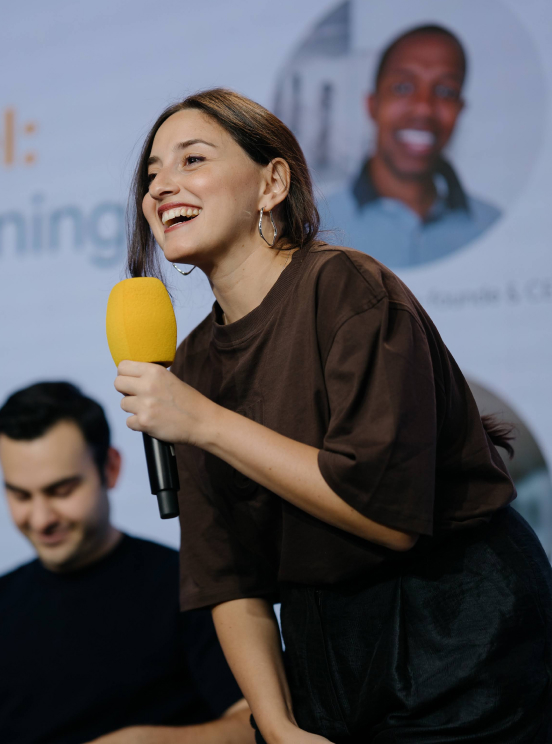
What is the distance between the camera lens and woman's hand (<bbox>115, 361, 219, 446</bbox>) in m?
1.00

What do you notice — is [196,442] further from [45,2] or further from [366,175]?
[45,2]

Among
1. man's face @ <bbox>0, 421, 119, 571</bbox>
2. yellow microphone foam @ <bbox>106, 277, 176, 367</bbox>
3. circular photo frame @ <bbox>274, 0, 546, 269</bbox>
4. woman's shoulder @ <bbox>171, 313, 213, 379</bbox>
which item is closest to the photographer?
yellow microphone foam @ <bbox>106, 277, 176, 367</bbox>

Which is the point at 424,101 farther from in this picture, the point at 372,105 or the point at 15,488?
the point at 15,488

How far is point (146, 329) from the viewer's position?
113 cm

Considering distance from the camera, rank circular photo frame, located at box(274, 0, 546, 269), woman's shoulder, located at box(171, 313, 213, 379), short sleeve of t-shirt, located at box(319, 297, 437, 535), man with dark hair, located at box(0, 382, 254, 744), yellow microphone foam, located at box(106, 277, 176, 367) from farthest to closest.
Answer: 1. circular photo frame, located at box(274, 0, 546, 269)
2. man with dark hair, located at box(0, 382, 254, 744)
3. woman's shoulder, located at box(171, 313, 213, 379)
4. yellow microphone foam, located at box(106, 277, 176, 367)
5. short sleeve of t-shirt, located at box(319, 297, 437, 535)

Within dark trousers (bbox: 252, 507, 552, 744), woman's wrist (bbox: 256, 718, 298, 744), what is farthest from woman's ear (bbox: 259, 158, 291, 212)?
woman's wrist (bbox: 256, 718, 298, 744)

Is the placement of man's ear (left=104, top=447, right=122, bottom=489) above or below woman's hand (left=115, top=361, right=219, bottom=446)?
below

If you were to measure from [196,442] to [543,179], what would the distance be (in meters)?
1.36

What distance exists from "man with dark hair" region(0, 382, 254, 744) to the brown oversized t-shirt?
22.1 inches

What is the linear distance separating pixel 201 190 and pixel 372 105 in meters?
1.09

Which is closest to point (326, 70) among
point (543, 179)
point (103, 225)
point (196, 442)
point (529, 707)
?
point (543, 179)

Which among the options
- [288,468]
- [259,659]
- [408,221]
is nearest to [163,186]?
[288,468]

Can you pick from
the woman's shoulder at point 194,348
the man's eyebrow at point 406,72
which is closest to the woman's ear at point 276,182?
the woman's shoulder at point 194,348

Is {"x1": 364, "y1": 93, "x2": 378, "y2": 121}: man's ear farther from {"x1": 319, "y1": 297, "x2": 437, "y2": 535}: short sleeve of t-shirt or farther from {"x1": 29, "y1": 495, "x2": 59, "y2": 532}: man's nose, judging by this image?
{"x1": 29, "y1": 495, "x2": 59, "y2": 532}: man's nose
